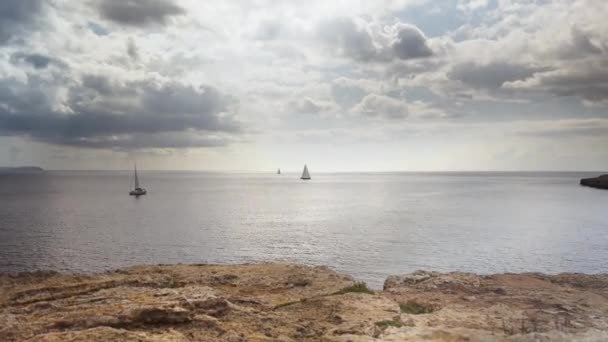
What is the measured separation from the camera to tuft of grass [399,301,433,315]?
2028 cm

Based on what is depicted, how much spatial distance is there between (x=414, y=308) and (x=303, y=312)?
583 cm

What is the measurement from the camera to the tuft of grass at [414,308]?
66.5ft

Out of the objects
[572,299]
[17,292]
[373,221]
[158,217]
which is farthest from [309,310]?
[158,217]

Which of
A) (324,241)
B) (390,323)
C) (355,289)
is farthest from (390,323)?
(324,241)

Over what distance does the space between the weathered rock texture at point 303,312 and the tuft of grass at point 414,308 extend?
0.05m

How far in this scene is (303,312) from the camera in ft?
63.7

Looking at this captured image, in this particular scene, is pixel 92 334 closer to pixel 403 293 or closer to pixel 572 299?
pixel 403 293

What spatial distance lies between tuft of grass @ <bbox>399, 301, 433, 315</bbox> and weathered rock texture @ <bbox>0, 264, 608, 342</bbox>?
0.05 meters

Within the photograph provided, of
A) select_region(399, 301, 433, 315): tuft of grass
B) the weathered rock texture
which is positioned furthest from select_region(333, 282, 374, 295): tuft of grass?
select_region(399, 301, 433, 315): tuft of grass

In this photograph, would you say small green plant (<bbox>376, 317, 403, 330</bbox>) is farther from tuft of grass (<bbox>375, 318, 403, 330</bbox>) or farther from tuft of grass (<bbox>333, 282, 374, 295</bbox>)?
tuft of grass (<bbox>333, 282, 374, 295</bbox>)

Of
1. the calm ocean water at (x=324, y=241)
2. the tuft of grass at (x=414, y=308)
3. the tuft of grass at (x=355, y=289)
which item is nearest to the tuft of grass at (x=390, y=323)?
the tuft of grass at (x=414, y=308)

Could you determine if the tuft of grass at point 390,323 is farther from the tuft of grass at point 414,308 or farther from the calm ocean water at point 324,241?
the calm ocean water at point 324,241

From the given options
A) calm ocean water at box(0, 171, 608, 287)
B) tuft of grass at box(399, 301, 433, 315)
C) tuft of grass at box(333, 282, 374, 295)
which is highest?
tuft of grass at box(399, 301, 433, 315)

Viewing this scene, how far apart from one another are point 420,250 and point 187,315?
38.4m
